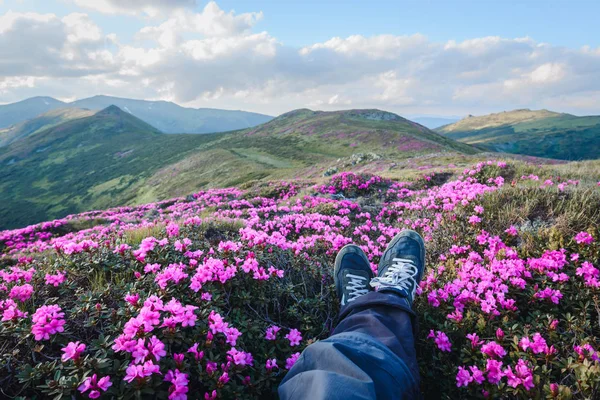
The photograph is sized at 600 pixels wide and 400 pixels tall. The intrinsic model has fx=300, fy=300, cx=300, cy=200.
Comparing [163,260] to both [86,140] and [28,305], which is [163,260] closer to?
[28,305]

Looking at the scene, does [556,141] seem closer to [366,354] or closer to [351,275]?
[351,275]

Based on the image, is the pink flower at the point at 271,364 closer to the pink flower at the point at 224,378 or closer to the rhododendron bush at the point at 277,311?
the rhododendron bush at the point at 277,311

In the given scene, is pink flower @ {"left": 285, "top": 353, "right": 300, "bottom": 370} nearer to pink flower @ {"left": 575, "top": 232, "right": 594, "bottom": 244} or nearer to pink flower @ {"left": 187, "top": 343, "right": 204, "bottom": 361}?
pink flower @ {"left": 187, "top": 343, "right": 204, "bottom": 361}

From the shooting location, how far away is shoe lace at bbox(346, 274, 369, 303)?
137 inches

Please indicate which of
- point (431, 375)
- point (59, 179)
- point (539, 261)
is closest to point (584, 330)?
point (539, 261)

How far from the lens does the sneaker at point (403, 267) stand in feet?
11.0

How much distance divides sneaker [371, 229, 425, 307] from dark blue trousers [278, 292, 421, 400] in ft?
2.16

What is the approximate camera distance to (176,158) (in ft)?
237

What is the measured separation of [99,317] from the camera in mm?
2564

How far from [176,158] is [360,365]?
77.3 m

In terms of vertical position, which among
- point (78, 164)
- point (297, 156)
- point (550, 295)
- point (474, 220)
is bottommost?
point (550, 295)

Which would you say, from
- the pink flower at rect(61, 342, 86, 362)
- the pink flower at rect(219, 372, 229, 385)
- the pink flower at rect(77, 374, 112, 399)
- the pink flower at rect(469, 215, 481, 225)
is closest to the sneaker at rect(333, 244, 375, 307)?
the pink flower at rect(219, 372, 229, 385)

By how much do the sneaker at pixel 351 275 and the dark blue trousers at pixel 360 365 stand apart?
78cm

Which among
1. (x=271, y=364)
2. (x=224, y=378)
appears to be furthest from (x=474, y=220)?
(x=224, y=378)
